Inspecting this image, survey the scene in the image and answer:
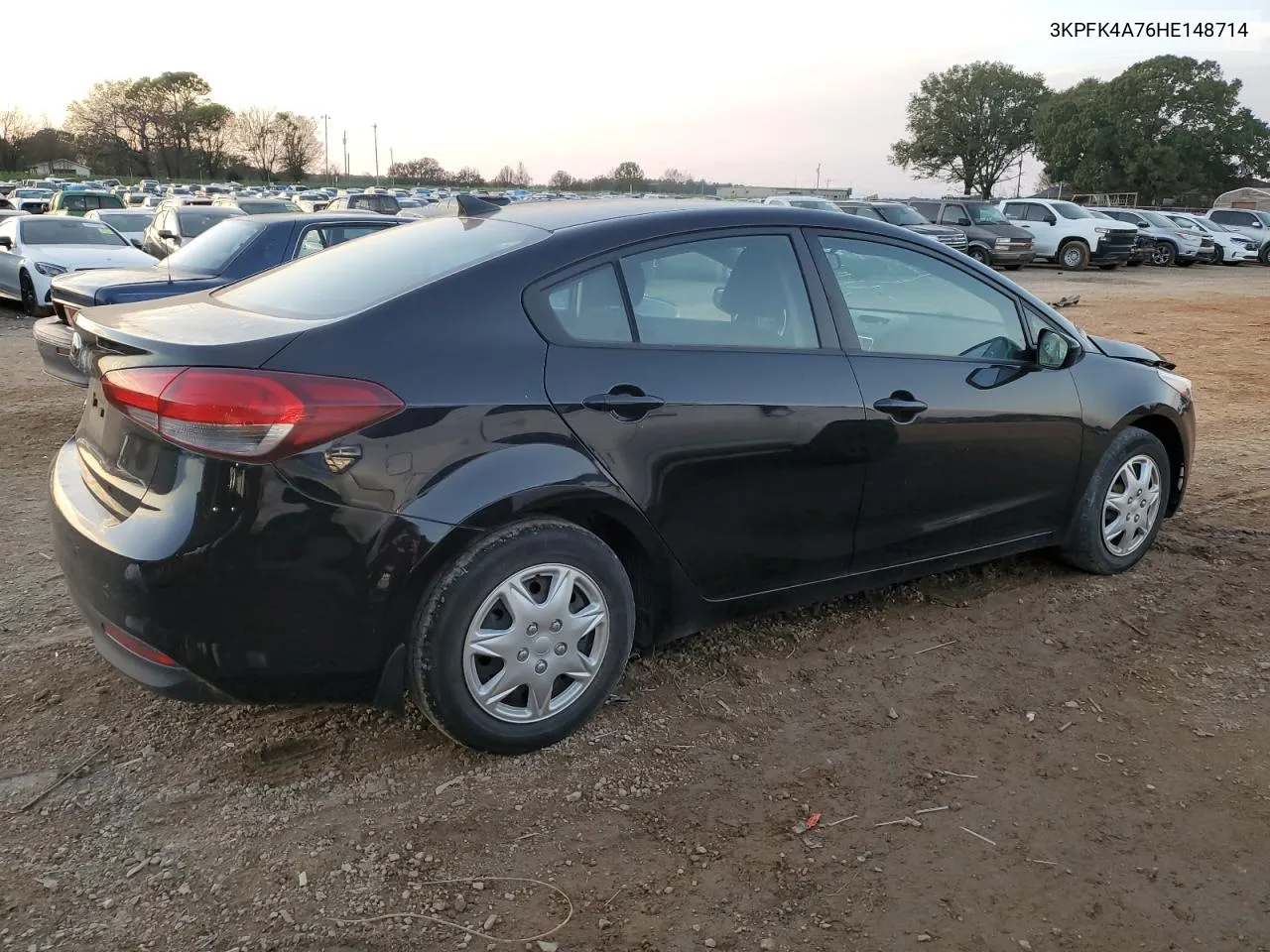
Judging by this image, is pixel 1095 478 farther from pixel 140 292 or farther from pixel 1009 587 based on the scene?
pixel 140 292

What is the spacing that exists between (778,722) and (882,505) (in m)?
0.87

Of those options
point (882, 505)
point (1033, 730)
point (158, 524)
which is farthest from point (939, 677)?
point (158, 524)

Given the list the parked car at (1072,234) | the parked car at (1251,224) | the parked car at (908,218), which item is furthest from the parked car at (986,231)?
the parked car at (1251,224)

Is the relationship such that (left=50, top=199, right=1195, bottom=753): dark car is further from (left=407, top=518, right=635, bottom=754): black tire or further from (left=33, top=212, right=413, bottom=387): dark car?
(left=33, top=212, right=413, bottom=387): dark car

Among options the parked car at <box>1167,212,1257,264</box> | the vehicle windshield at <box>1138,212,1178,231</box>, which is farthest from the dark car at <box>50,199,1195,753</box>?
the parked car at <box>1167,212,1257,264</box>

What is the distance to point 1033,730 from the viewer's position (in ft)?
10.6

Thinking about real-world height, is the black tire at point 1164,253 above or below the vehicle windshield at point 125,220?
below

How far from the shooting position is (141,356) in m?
2.65

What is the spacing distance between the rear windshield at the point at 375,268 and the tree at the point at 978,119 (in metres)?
72.8

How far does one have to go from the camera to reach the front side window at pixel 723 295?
3.16 meters

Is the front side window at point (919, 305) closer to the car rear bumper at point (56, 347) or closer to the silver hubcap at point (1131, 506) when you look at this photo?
the silver hubcap at point (1131, 506)

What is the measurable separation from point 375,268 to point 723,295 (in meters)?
1.12

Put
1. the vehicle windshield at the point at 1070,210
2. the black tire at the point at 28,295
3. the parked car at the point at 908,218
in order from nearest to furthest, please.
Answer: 1. the black tire at the point at 28,295
2. the parked car at the point at 908,218
3. the vehicle windshield at the point at 1070,210

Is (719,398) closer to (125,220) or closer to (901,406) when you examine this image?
(901,406)
